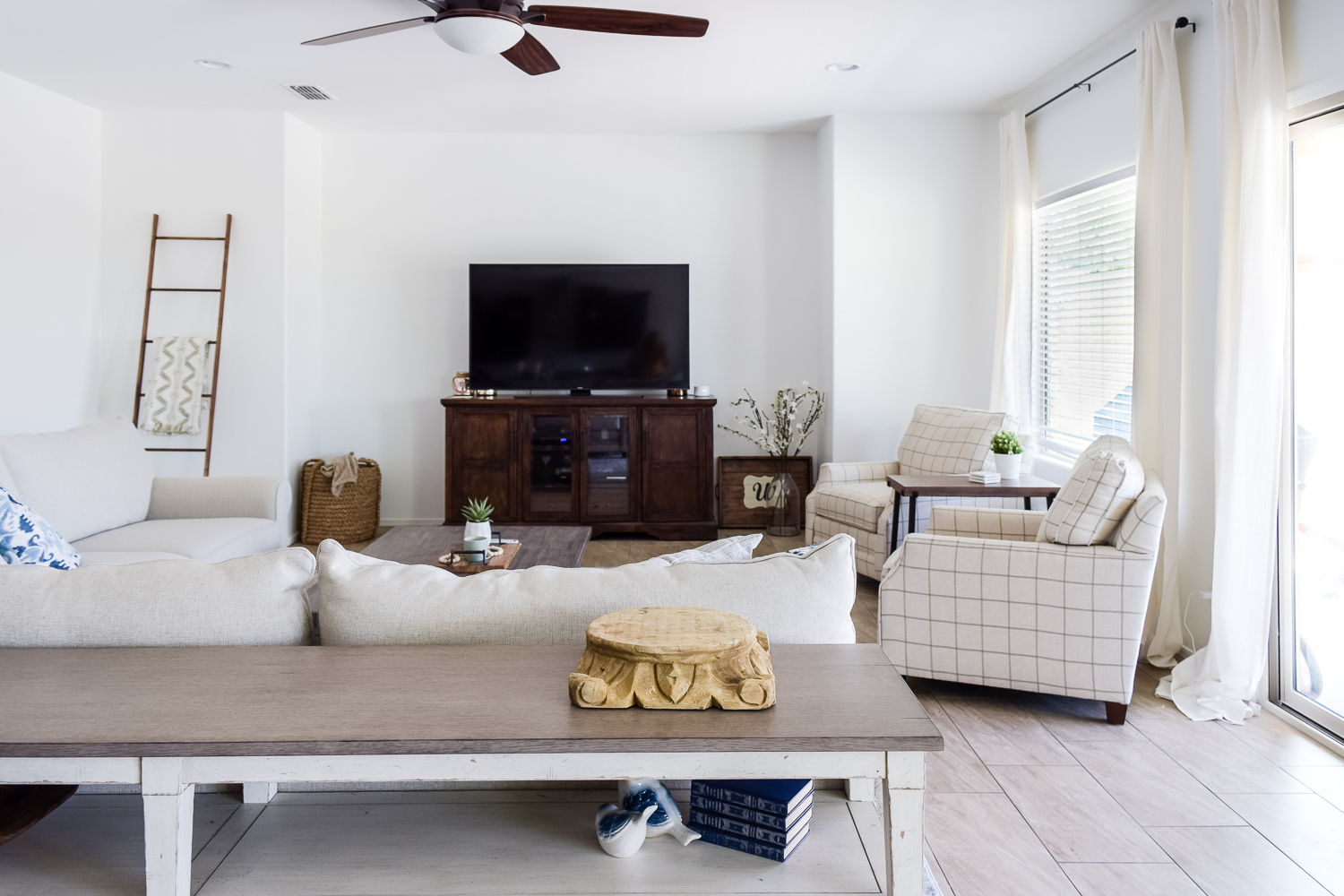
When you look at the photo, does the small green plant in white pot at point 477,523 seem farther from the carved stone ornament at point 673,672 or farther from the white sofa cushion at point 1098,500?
the carved stone ornament at point 673,672

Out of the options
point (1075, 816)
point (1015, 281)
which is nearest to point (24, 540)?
point (1075, 816)

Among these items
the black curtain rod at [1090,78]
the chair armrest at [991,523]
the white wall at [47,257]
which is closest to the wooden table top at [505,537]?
the chair armrest at [991,523]

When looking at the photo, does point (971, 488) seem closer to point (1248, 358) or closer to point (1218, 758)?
point (1248, 358)

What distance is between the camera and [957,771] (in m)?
2.44

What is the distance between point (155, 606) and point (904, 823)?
115 cm

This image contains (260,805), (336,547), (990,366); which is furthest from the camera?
(990,366)

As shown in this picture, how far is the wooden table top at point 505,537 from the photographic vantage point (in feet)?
11.0

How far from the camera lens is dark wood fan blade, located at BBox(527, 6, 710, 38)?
9.99 feet

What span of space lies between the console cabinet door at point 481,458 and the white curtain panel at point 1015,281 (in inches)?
112

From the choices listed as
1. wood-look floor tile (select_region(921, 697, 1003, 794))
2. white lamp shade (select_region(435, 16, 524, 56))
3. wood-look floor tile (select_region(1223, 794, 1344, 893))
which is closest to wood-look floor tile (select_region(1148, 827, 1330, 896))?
wood-look floor tile (select_region(1223, 794, 1344, 893))

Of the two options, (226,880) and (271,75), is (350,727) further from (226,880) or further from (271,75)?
(271,75)

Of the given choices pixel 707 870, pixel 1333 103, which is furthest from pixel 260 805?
pixel 1333 103

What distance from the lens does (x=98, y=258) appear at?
5219 millimetres

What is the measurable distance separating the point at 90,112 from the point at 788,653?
18.2 ft
